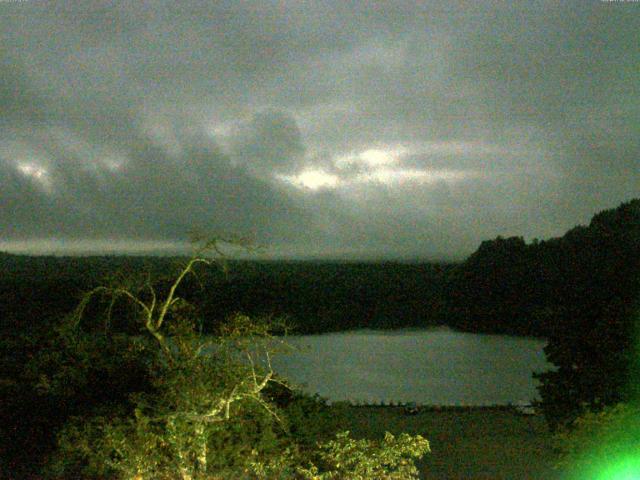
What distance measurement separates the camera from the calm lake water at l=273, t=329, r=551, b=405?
1009 inches

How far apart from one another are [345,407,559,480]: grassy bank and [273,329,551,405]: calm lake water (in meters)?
3.33

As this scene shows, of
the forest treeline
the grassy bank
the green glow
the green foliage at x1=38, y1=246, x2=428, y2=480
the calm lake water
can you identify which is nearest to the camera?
the green foliage at x1=38, y1=246, x2=428, y2=480

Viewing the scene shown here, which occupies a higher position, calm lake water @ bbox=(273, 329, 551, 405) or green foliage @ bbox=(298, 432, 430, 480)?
green foliage @ bbox=(298, 432, 430, 480)

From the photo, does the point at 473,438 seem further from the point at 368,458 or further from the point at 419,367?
the point at 419,367

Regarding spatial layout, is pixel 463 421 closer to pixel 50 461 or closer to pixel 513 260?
pixel 50 461

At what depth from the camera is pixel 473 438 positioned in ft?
48.0

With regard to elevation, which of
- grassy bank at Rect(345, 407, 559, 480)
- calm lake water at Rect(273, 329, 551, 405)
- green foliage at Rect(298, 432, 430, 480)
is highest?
green foliage at Rect(298, 432, 430, 480)

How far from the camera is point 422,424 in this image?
16.3 metres

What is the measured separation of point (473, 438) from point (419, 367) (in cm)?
1795

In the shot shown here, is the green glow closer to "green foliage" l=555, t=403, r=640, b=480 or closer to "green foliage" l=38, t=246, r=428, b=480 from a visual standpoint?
"green foliage" l=555, t=403, r=640, b=480

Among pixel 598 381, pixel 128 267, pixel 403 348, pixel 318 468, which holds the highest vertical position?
pixel 128 267

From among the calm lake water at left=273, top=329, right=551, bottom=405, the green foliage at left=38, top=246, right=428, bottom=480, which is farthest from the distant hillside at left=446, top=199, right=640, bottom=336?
the green foliage at left=38, top=246, right=428, bottom=480

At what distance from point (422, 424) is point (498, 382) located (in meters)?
13.1

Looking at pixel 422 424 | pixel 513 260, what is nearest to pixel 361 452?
pixel 422 424
